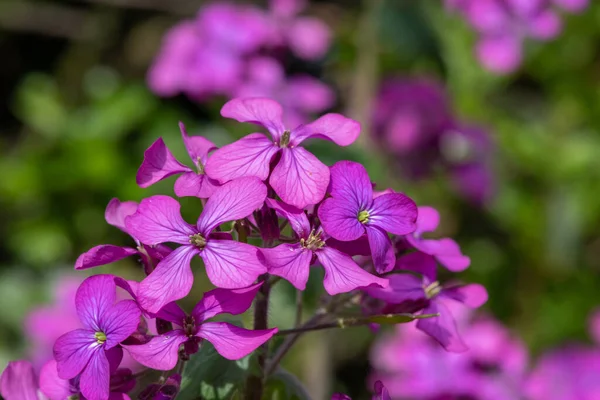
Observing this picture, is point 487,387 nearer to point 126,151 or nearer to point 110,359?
point 110,359

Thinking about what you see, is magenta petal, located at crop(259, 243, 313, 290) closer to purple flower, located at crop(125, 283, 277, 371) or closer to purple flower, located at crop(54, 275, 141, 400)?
purple flower, located at crop(125, 283, 277, 371)

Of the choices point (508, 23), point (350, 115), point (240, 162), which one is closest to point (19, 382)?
point (240, 162)

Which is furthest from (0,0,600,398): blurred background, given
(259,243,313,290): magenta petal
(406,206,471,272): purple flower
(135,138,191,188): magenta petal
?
(259,243,313,290): magenta petal

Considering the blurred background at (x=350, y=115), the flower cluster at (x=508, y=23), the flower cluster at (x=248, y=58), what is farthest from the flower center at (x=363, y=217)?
the flower cluster at (x=508, y=23)

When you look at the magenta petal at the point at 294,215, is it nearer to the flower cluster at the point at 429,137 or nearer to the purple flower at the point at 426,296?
the purple flower at the point at 426,296

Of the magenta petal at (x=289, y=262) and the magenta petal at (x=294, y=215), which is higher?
the magenta petal at (x=294, y=215)
